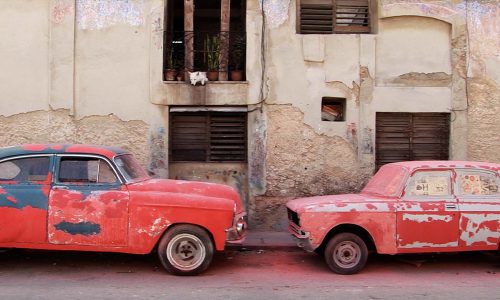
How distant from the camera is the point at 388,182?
7.56 metres

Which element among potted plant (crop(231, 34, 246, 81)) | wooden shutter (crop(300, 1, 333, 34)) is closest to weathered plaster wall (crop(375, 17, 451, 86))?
wooden shutter (crop(300, 1, 333, 34))

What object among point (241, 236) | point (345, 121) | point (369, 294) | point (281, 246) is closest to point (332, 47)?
point (345, 121)

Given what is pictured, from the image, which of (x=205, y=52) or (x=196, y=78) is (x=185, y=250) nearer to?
(x=196, y=78)

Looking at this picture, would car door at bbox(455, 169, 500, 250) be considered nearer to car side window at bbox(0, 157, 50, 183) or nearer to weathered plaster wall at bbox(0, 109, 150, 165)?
car side window at bbox(0, 157, 50, 183)

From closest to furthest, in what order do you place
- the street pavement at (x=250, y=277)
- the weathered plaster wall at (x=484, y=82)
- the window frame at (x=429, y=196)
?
1. the street pavement at (x=250, y=277)
2. the window frame at (x=429, y=196)
3. the weathered plaster wall at (x=484, y=82)

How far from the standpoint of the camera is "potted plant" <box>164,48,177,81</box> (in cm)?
1054

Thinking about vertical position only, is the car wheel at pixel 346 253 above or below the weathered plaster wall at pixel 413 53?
below

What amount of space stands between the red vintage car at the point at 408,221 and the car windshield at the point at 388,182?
0.11 ft

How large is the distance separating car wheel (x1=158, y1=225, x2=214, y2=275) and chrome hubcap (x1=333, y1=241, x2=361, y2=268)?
1.75 metres

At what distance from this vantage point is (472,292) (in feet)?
20.4

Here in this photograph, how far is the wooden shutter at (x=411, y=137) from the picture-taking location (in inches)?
420

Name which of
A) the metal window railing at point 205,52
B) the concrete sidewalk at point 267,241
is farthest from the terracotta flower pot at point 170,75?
the concrete sidewalk at point 267,241

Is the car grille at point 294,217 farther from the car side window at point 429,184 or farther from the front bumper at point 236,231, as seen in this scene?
the car side window at point 429,184

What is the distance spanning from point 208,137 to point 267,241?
2813 millimetres
